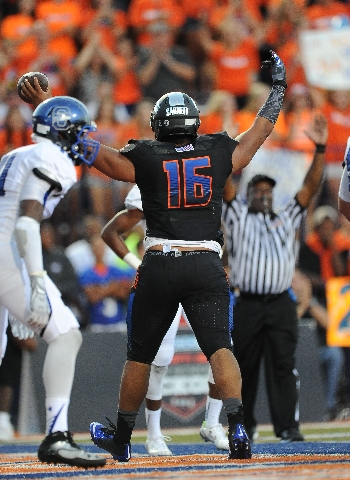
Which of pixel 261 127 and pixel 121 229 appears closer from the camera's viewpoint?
pixel 261 127

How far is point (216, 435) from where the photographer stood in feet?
21.2

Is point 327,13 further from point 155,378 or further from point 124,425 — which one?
point 124,425

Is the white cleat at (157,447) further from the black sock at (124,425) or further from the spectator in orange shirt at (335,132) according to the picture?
the spectator in orange shirt at (335,132)

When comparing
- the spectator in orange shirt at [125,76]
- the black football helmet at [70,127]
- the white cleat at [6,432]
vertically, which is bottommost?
the white cleat at [6,432]

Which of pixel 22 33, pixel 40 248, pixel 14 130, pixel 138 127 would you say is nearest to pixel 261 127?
pixel 40 248

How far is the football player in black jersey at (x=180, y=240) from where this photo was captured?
4973 mm

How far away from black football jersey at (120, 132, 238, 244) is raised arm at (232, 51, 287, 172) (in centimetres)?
10

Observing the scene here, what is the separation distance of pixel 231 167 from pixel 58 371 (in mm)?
1389

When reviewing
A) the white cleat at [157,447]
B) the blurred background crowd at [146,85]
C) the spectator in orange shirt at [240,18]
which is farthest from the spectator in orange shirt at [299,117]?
the white cleat at [157,447]

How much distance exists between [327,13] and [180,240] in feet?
28.9

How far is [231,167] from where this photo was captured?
5.15 m

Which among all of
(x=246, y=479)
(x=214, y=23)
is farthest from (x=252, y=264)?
(x=214, y=23)

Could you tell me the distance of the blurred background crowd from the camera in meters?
9.82

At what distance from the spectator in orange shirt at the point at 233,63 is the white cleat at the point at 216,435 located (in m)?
6.57
